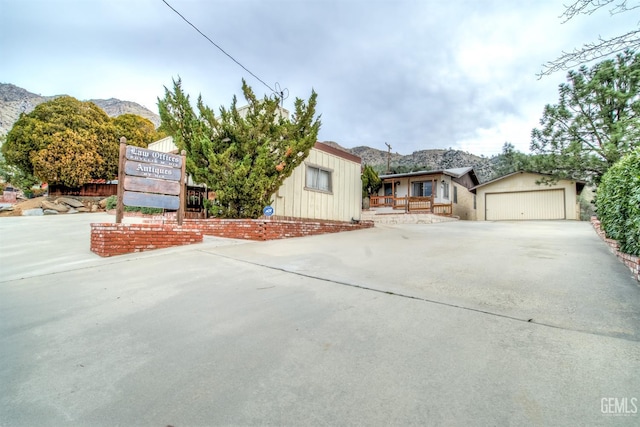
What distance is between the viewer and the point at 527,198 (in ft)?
68.8

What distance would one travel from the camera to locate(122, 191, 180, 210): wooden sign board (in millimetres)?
6633

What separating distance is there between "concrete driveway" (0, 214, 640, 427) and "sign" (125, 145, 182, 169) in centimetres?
302

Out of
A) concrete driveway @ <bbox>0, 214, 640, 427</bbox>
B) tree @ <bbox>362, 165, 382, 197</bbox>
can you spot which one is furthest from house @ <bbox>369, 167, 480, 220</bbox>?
concrete driveway @ <bbox>0, 214, 640, 427</bbox>

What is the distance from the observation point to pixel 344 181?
477 inches

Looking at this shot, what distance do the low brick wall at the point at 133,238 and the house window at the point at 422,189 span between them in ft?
64.8

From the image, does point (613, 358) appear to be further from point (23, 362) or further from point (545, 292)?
point (23, 362)

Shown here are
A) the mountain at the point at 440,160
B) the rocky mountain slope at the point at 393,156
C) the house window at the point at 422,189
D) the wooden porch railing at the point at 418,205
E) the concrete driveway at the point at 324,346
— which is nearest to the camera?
the concrete driveway at the point at 324,346

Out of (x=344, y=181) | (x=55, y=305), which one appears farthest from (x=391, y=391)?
(x=344, y=181)

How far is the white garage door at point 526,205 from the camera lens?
Result: 19641 millimetres

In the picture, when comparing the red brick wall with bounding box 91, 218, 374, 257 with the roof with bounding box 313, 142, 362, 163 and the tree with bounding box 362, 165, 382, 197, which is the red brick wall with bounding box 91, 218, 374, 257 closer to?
the roof with bounding box 313, 142, 362, 163

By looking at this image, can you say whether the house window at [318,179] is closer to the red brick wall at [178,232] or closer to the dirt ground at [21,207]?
the red brick wall at [178,232]

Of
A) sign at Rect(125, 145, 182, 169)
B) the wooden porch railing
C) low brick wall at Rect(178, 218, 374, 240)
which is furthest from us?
the wooden porch railing

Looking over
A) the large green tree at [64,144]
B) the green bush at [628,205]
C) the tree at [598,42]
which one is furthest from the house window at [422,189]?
the tree at [598,42]

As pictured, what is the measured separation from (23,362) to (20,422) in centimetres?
83
